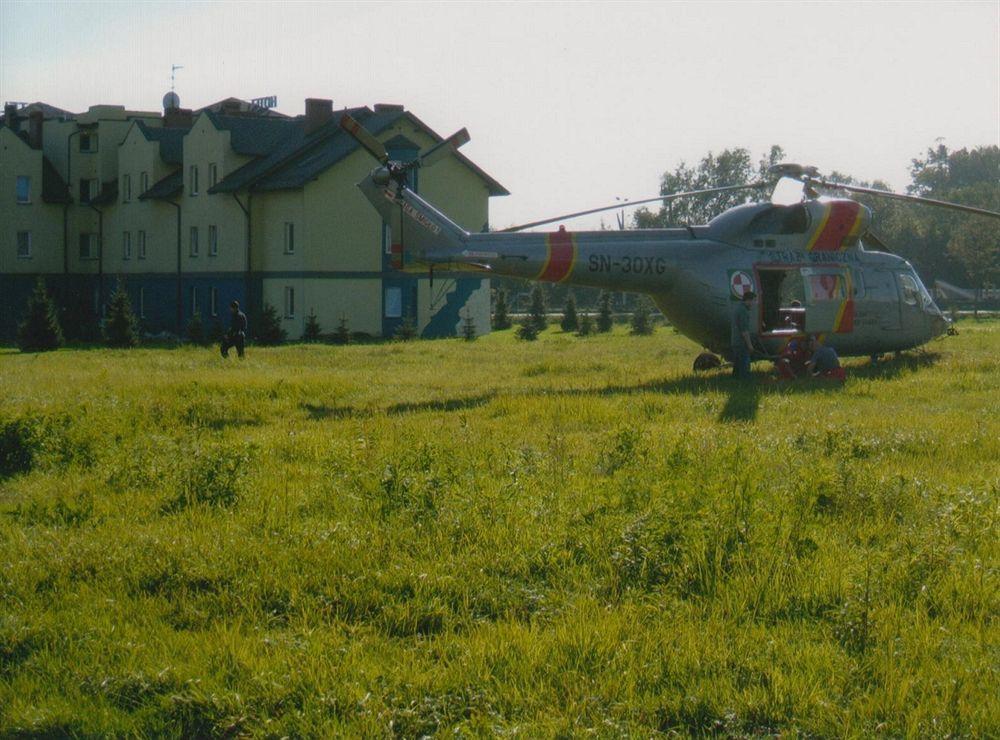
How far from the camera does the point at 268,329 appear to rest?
40438 mm

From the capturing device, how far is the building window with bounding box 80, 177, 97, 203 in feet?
187

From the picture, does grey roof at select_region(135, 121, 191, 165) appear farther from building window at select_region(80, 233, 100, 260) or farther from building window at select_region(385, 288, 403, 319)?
building window at select_region(385, 288, 403, 319)

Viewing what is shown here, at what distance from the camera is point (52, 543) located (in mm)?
8734

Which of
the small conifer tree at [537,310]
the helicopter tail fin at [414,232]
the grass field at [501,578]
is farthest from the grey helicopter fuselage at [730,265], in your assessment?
the small conifer tree at [537,310]

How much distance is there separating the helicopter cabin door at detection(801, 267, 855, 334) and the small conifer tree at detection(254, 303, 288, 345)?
2293 centimetres

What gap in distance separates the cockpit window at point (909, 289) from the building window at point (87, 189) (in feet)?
143

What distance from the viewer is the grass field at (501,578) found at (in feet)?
18.9

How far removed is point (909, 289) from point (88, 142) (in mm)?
43983

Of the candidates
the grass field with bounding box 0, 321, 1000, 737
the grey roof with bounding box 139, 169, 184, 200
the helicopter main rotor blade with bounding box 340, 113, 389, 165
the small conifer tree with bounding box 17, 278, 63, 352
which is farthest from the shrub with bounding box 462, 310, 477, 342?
the grass field with bounding box 0, 321, 1000, 737

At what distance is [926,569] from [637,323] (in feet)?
133

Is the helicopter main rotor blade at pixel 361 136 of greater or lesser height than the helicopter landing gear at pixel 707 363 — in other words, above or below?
above

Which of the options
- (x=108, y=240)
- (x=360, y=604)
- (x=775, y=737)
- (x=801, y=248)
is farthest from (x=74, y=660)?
(x=108, y=240)

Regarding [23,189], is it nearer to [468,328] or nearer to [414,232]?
[468,328]

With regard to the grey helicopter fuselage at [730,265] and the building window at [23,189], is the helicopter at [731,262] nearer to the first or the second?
the grey helicopter fuselage at [730,265]
